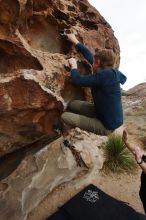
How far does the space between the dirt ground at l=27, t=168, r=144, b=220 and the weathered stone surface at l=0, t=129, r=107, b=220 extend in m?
0.18

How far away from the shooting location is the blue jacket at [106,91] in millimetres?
4547

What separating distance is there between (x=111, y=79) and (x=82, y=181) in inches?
130

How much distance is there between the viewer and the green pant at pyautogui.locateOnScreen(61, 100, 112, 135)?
16.2 feet

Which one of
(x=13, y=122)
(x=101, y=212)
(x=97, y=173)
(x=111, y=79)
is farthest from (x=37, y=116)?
(x=97, y=173)

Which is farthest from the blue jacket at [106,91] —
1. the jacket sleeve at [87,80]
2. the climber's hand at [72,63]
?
the climber's hand at [72,63]

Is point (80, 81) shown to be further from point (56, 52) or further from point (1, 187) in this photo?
point (1, 187)

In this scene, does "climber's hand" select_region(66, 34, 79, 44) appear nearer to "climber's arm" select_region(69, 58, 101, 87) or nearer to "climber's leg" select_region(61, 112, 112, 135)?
"climber's arm" select_region(69, 58, 101, 87)

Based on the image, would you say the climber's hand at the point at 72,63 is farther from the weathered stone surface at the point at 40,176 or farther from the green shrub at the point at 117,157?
the green shrub at the point at 117,157

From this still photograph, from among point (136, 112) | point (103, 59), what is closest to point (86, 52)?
point (103, 59)

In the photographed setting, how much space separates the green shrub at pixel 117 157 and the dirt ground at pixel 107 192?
23 centimetres

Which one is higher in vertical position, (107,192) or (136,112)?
(136,112)

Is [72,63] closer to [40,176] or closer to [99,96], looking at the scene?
[99,96]

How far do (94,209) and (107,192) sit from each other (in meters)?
1.26

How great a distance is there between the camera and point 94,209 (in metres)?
6.26
